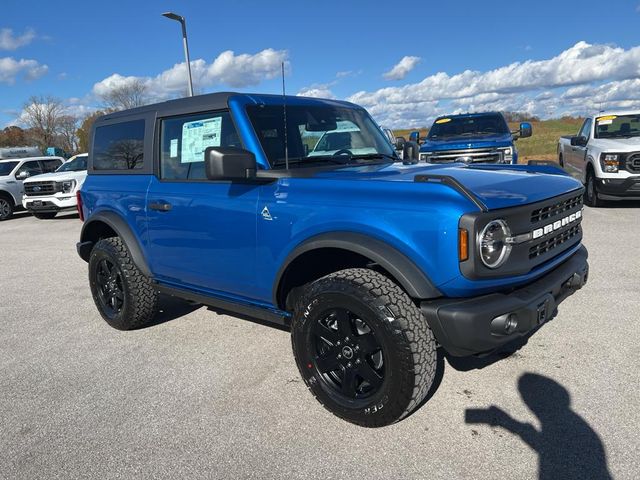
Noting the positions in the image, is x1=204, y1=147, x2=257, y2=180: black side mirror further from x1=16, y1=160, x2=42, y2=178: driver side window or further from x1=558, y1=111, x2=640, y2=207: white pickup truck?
x1=16, y1=160, x2=42, y2=178: driver side window

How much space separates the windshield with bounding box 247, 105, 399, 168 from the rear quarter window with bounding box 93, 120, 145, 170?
1.27 meters

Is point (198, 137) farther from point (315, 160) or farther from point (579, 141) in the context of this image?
point (579, 141)

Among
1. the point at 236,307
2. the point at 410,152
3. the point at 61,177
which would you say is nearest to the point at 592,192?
the point at 410,152

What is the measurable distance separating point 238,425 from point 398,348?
1.06m

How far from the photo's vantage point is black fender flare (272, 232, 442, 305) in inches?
103

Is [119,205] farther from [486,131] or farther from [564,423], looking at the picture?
[486,131]

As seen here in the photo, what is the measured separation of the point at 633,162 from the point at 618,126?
133 centimetres

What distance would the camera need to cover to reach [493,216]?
8.34 feet

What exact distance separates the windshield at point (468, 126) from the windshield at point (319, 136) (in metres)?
6.65

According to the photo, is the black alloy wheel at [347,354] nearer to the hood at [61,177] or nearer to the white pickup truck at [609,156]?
the white pickup truck at [609,156]

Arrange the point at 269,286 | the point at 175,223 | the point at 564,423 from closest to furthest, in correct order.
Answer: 1. the point at 564,423
2. the point at 269,286
3. the point at 175,223

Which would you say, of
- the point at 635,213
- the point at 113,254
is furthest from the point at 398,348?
the point at 635,213

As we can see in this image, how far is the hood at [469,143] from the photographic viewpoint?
9445 millimetres

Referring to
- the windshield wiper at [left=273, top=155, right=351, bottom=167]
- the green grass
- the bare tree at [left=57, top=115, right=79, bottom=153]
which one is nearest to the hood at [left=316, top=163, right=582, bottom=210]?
the windshield wiper at [left=273, top=155, right=351, bottom=167]
